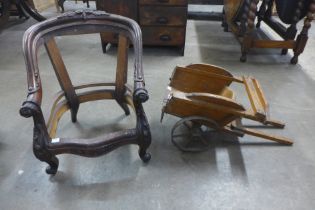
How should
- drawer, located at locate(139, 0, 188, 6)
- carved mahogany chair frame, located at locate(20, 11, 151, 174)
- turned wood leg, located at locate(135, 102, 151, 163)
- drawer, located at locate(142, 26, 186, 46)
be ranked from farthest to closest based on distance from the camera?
drawer, located at locate(142, 26, 186, 46), drawer, located at locate(139, 0, 188, 6), turned wood leg, located at locate(135, 102, 151, 163), carved mahogany chair frame, located at locate(20, 11, 151, 174)

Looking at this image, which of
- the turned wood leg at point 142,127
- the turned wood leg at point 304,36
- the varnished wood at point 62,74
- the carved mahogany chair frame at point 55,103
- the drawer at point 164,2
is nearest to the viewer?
the carved mahogany chair frame at point 55,103

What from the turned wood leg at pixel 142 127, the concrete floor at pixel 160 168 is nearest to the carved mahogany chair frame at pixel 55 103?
the turned wood leg at pixel 142 127

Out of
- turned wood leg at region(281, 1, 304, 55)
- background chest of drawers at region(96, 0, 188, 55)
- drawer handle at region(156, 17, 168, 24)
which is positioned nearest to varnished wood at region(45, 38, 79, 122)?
background chest of drawers at region(96, 0, 188, 55)

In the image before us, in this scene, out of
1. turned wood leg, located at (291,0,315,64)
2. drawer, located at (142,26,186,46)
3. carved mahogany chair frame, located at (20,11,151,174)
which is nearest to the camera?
carved mahogany chair frame, located at (20,11,151,174)

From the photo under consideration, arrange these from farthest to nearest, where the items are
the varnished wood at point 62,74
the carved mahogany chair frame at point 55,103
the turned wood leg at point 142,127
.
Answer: the varnished wood at point 62,74, the turned wood leg at point 142,127, the carved mahogany chair frame at point 55,103

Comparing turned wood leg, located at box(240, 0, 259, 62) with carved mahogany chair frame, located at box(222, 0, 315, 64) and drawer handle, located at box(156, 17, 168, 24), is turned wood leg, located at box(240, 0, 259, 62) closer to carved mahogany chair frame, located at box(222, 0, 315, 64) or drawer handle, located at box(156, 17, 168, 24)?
carved mahogany chair frame, located at box(222, 0, 315, 64)

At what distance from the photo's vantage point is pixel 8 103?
77.8 inches

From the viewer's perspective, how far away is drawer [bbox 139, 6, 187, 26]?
252 centimetres

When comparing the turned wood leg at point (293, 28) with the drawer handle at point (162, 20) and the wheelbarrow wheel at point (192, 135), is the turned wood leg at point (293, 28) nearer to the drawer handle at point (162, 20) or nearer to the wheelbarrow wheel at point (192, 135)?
the drawer handle at point (162, 20)

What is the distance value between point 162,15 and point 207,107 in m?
1.50

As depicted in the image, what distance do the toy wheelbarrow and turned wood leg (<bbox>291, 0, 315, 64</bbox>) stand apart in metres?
1.21

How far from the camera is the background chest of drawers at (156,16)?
8.21 ft

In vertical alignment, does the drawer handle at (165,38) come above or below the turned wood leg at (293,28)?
below

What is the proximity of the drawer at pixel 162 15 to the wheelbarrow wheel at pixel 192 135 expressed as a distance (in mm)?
1329
